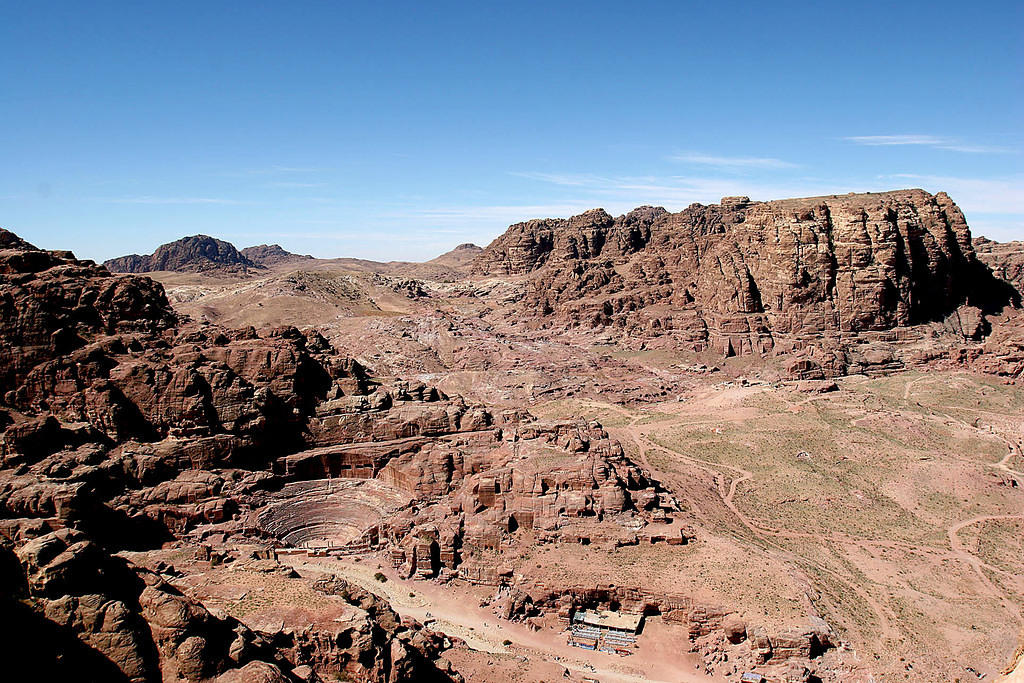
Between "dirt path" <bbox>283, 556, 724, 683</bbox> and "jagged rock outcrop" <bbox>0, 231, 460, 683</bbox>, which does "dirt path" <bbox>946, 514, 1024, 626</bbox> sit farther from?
"jagged rock outcrop" <bbox>0, 231, 460, 683</bbox>

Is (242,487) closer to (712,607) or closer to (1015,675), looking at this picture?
(712,607)

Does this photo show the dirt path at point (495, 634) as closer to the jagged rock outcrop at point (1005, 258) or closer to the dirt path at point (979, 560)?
the dirt path at point (979, 560)

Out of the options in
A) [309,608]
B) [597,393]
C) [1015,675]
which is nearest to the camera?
[1015,675]

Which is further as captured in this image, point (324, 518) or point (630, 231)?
point (630, 231)

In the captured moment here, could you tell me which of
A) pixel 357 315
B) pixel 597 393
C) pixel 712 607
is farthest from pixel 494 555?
pixel 357 315

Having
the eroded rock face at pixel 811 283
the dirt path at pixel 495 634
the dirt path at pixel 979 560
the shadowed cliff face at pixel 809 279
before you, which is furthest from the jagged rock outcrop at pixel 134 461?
the shadowed cliff face at pixel 809 279

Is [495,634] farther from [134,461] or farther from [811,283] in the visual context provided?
[811,283]

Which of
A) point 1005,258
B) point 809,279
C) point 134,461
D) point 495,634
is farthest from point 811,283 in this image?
point 134,461
